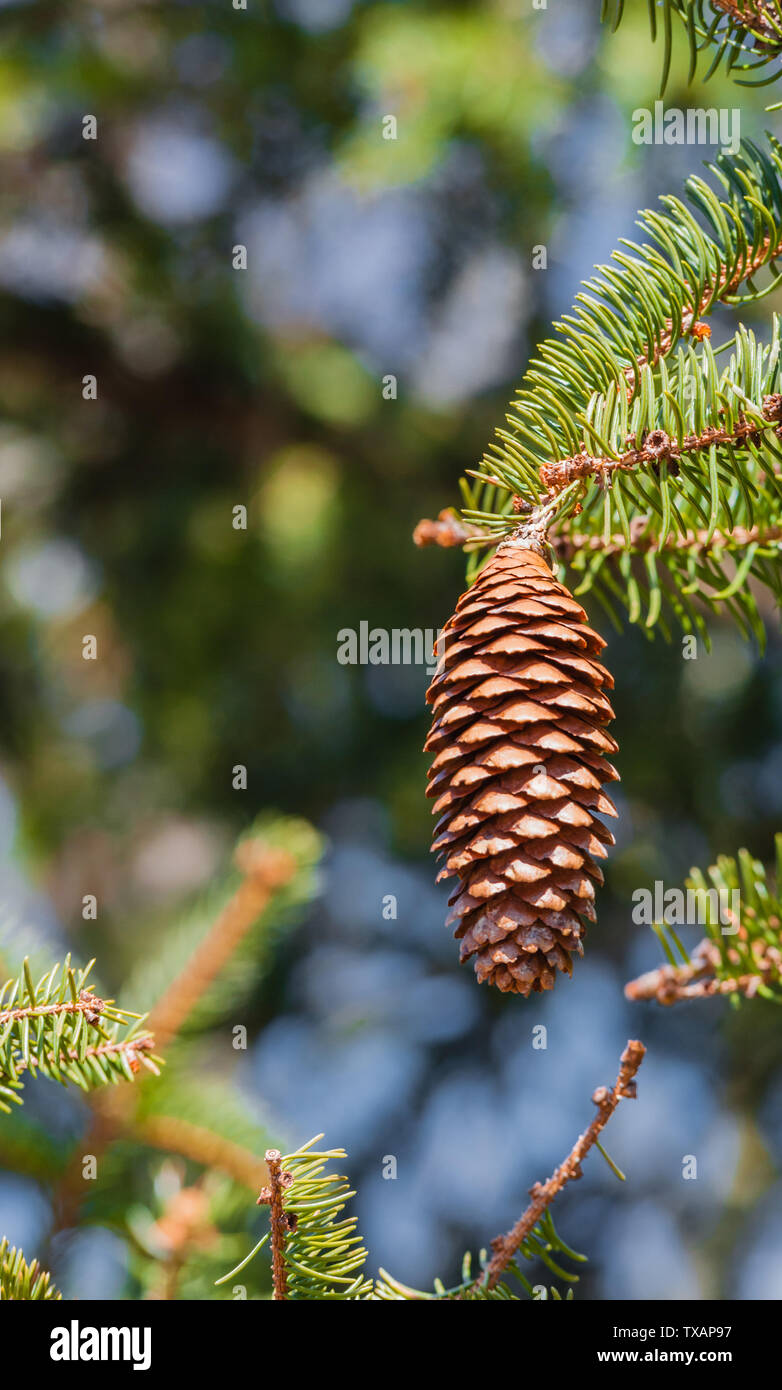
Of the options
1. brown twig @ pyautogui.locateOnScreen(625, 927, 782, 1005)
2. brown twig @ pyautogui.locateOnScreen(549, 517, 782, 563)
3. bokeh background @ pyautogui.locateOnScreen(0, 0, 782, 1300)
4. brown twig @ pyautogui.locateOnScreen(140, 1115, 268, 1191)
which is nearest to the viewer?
brown twig @ pyautogui.locateOnScreen(625, 927, 782, 1005)

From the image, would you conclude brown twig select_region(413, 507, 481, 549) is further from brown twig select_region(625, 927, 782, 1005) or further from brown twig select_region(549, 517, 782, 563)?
brown twig select_region(625, 927, 782, 1005)

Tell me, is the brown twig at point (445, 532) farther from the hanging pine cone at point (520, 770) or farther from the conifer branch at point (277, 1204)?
the conifer branch at point (277, 1204)

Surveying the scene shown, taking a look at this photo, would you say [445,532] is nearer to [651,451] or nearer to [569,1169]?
[651,451]

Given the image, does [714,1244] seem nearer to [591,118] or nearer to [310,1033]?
Result: [310,1033]

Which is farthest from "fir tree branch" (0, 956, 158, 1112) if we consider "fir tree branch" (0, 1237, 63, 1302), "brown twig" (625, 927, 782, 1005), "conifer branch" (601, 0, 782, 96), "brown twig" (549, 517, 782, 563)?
"conifer branch" (601, 0, 782, 96)

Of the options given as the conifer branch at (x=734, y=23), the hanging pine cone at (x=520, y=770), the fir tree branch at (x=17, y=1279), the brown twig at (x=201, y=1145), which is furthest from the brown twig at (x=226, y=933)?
the conifer branch at (x=734, y=23)
